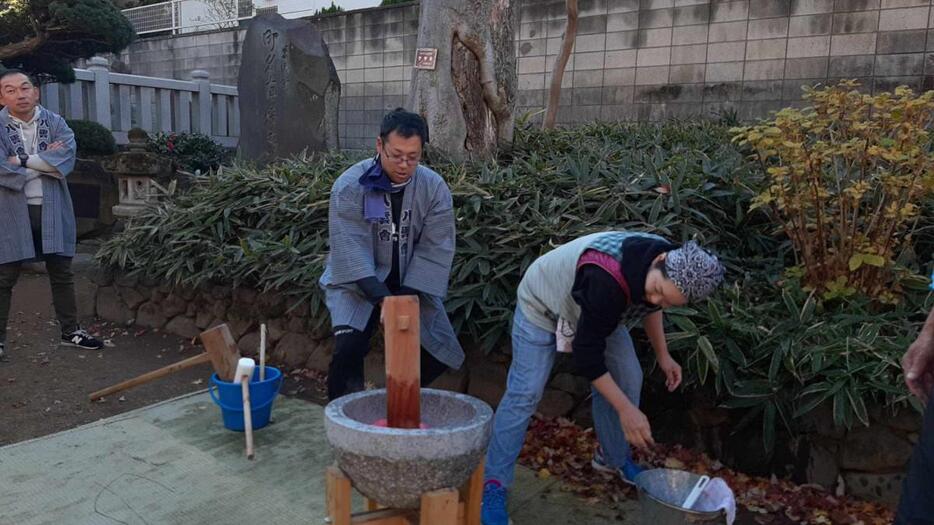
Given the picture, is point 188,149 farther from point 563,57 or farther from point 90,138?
point 563,57

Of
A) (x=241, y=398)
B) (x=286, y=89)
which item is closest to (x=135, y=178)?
(x=286, y=89)

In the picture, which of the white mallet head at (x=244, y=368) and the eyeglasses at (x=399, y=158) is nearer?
the eyeglasses at (x=399, y=158)

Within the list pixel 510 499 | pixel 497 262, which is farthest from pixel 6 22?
pixel 510 499

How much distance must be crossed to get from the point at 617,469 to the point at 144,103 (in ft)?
33.6

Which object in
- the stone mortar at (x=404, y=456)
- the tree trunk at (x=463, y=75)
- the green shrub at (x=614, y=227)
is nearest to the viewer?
the stone mortar at (x=404, y=456)

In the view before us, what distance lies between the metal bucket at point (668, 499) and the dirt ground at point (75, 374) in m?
2.53

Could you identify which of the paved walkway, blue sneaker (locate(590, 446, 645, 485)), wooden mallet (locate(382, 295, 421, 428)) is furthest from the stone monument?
wooden mallet (locate(382, 295, 421, 428))

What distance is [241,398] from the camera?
12.5 ft

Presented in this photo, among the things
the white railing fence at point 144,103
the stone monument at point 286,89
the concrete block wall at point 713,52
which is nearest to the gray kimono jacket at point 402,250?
the stone monument at point 286,89

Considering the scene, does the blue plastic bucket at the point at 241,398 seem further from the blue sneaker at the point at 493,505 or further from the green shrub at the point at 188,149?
the green shrub at the point at 188,149

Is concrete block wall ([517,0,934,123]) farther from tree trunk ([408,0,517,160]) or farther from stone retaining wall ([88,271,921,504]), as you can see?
stone retaining wall ([88,271,921,504])

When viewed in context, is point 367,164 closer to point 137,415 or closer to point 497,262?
point 497,262

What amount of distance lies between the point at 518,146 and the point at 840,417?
4.46 metres

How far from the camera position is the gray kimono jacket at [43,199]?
4.96 meters
